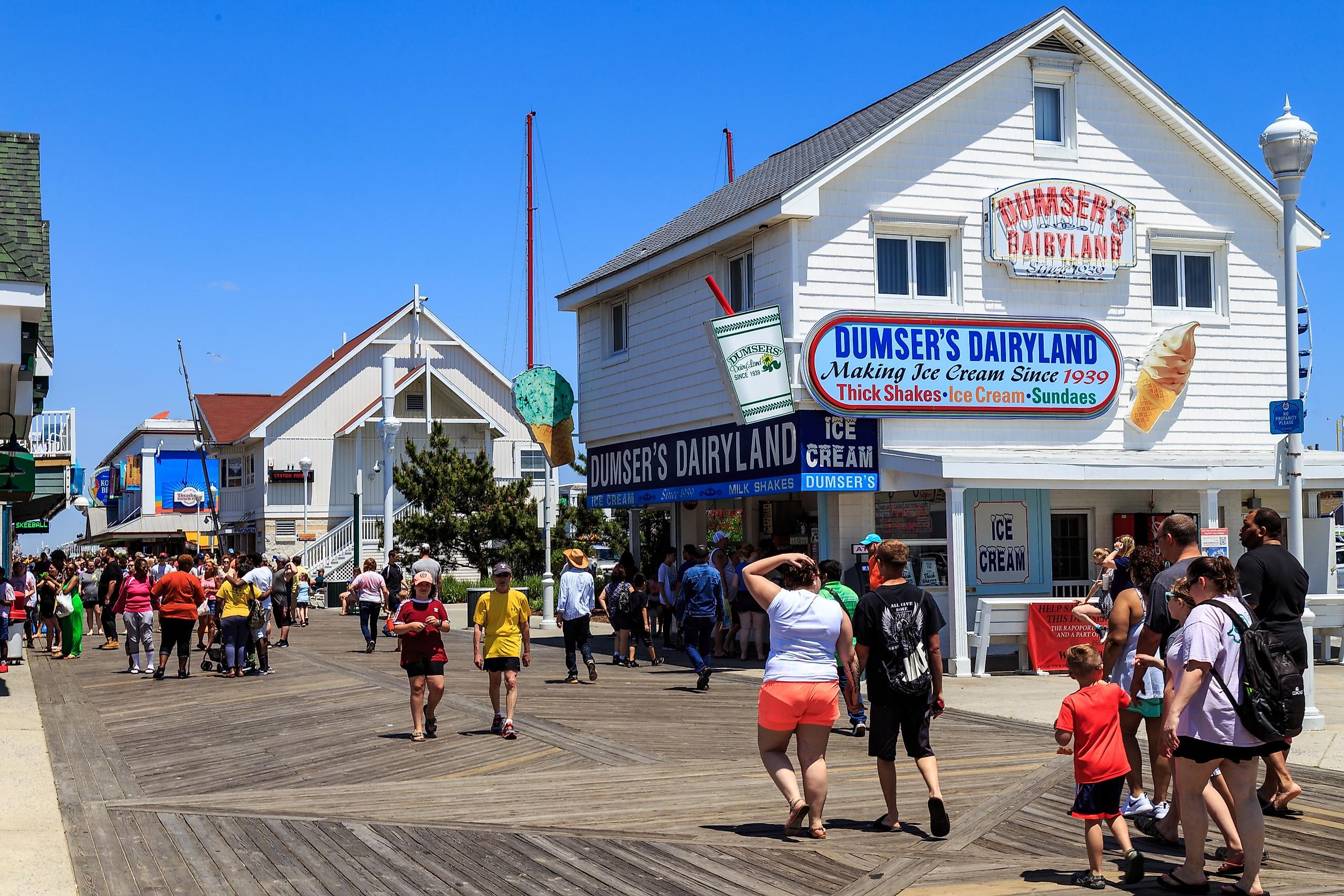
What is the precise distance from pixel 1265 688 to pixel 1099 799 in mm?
1064

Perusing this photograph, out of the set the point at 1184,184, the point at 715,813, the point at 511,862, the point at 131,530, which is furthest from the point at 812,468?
the point at 131,530

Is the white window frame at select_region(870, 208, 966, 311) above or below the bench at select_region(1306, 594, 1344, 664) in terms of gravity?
above

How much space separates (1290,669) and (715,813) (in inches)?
163

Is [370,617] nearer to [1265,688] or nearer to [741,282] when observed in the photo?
[741,282]

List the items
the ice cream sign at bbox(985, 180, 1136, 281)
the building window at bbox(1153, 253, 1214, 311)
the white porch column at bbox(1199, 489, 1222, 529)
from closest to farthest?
1. the white porch column at bbox(1199, 489, 1222, 529)
2. the ice cream sign at bbox(985, 180, 1136, 281)
3. the building window at bbox(1153, 253, 1214, 311)

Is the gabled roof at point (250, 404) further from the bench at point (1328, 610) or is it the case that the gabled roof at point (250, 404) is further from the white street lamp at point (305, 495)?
the bench at point (1328, 610)

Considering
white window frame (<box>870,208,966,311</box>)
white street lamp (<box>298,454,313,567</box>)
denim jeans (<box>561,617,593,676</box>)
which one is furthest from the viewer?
white street lamp (<box>298,454,313,567</box>)

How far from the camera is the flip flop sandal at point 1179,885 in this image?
7418mm

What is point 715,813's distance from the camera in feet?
32.3

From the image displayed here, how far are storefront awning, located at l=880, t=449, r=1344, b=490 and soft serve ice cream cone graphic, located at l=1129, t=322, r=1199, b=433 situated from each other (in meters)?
0.74

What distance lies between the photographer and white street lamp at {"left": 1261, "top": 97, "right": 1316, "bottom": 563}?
14.0m

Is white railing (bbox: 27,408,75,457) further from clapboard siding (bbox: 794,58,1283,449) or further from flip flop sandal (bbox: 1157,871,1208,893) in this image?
flip flop sandal (bbox: 1157,871,1208,893)

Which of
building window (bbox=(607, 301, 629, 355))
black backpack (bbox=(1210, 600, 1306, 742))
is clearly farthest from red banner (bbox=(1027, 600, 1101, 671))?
black backpack (bbox=(1210, 600, 1306, 742))

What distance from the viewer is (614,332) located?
89.9 ft
